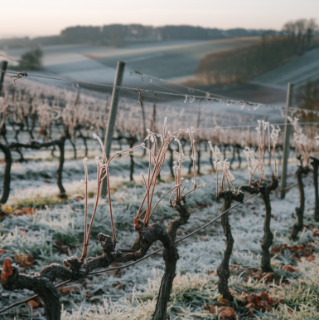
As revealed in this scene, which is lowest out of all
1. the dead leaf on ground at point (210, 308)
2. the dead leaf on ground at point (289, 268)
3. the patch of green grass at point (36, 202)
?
the dead leaf on ground at point (289, 268)

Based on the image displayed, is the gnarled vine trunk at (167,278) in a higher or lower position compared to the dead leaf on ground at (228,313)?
higher

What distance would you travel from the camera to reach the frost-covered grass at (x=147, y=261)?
2645 millimetres

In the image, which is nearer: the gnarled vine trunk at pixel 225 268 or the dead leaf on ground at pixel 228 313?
the dead leaf on ground at pixel 228 313

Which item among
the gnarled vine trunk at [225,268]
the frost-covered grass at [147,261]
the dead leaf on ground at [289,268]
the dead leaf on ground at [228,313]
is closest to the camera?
the dead leaf on ground at [228,313]

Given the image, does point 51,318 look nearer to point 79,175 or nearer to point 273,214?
point 273,214

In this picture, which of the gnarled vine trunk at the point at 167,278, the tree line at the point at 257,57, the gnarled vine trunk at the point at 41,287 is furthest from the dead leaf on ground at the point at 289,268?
the tree line at the point at 257,57

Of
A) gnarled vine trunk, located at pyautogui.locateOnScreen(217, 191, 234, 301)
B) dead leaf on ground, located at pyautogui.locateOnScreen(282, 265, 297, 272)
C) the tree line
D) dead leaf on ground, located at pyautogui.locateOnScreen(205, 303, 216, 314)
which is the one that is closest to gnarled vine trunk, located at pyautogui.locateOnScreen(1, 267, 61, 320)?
dead leaf on ground, located at pyautogui.locateOnScreen(205, 303, 216, 314)

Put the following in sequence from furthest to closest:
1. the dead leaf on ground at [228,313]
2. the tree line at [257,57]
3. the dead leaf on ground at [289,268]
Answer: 1. the tree line at [257,57]
2. the dead leaf on ground at [289,268]
3. the dead leaf on ground at [228,313]

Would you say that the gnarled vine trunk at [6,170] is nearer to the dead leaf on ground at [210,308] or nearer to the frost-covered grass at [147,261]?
the frost-covered grass at [147,261]

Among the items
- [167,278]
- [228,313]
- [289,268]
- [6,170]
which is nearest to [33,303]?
[167,278]

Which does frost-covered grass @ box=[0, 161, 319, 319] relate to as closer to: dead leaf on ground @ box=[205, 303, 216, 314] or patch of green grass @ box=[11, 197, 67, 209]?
dead leaf on ground @ box=[205, 303, 216, 314]

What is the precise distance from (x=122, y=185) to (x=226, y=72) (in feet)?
169

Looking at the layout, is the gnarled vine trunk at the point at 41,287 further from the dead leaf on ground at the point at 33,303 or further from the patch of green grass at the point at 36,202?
the patch of green grass at the point at 36,202

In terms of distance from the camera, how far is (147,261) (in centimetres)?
379
